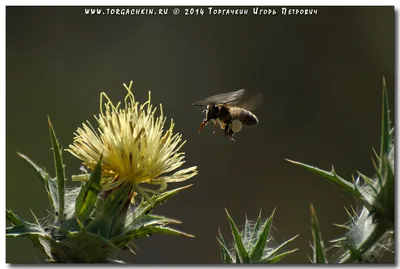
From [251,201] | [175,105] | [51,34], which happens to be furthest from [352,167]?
[51,34]

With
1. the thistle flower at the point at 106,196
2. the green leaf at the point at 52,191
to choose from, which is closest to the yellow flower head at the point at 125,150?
the thistle flower at the point at 106,196

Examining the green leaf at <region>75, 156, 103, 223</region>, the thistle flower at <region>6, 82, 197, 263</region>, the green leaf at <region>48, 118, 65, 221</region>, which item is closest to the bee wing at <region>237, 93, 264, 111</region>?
the thistle flower at <region>6, 82, 197, 263</region>

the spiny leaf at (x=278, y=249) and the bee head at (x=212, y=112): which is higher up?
the bee head at (x=212, y=112)

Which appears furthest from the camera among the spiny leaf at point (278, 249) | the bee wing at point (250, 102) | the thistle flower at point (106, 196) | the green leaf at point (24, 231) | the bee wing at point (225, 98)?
the bee wing at point (250, 102)

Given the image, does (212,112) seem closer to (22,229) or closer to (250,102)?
(250,102)

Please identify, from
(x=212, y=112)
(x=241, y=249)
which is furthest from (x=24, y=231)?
(x=212, y=112)

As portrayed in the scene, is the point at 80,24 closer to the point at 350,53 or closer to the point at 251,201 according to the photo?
the point at 251,201

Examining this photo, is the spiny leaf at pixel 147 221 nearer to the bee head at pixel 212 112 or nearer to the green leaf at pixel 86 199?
the green leaf at pixel 86 199
